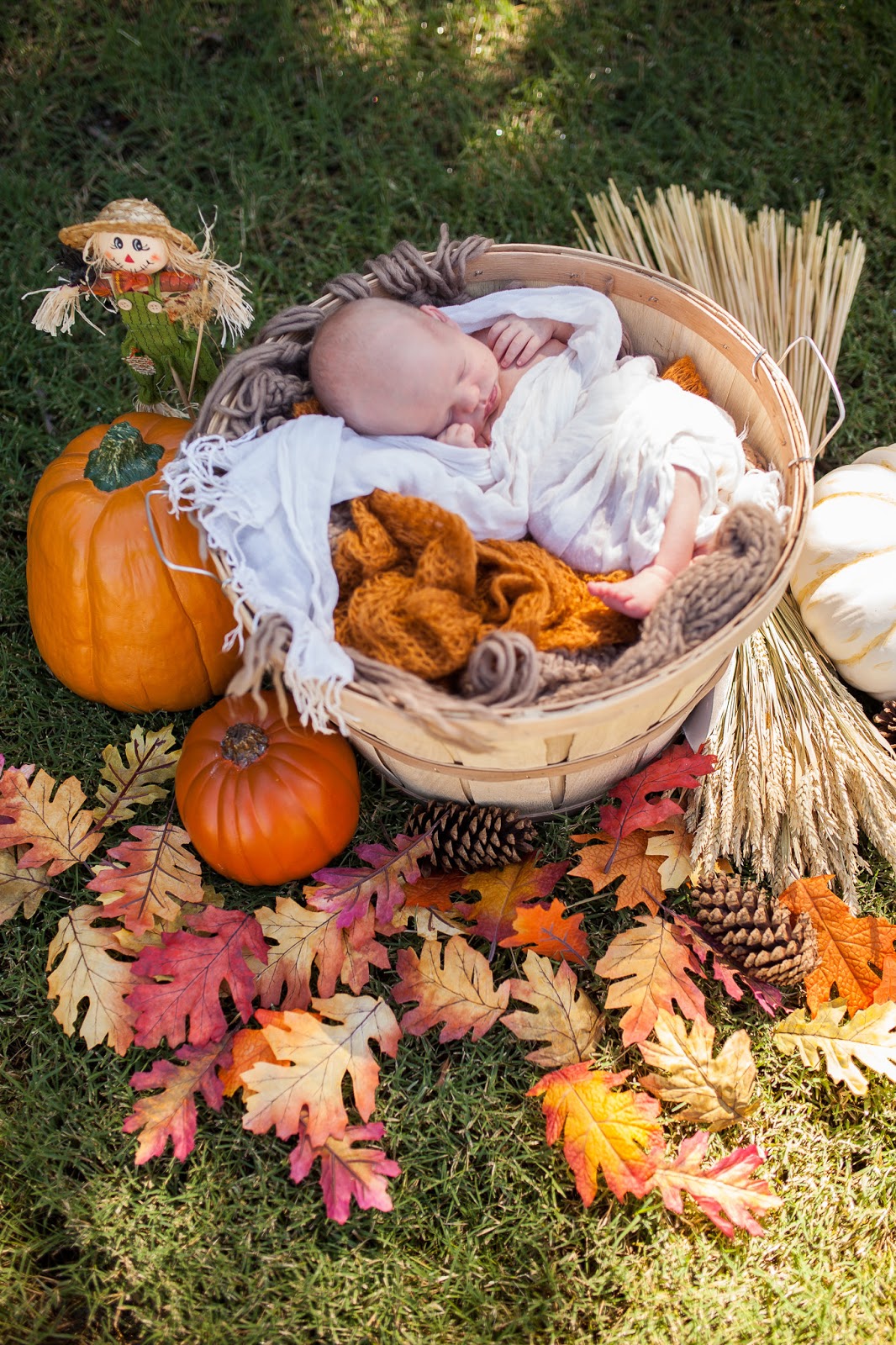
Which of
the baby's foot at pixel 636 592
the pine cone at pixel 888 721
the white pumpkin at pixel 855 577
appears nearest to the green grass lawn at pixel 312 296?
the pine cone at pixel 888 721

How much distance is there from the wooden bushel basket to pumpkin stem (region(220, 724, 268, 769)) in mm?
187

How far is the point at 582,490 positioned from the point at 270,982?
1109 millimetres

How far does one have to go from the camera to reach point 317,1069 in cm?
176

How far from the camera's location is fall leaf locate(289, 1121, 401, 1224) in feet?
5.50

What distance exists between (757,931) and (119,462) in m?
1.53

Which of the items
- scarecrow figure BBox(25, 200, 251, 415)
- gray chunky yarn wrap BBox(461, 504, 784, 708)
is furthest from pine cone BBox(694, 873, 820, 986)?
scarecrow figure BBox(25, 200, 251, 415)

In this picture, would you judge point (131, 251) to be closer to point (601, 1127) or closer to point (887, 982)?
point (601, 1127)

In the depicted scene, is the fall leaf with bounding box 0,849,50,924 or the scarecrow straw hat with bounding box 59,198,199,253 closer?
the scarecrow straw hat with bounding box 59,198,199,253

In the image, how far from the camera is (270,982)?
6.14 ft

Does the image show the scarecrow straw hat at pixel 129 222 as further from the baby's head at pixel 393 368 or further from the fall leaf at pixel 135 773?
the fall leaf at pixel 135 773

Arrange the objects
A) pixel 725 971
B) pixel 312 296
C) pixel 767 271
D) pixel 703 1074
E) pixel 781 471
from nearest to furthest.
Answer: pixel 703 1074
pixel 725 971
pixel 781 471
pixel 767 271
pixel 312 296

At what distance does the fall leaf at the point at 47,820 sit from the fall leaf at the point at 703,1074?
117 centimetres

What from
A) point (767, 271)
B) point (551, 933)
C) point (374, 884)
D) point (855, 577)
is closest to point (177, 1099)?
point (374, 884)

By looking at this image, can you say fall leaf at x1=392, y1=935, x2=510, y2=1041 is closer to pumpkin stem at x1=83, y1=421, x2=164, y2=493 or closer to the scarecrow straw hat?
pumpkin stem at x1=83, y1=421, x2=164, y2=493
